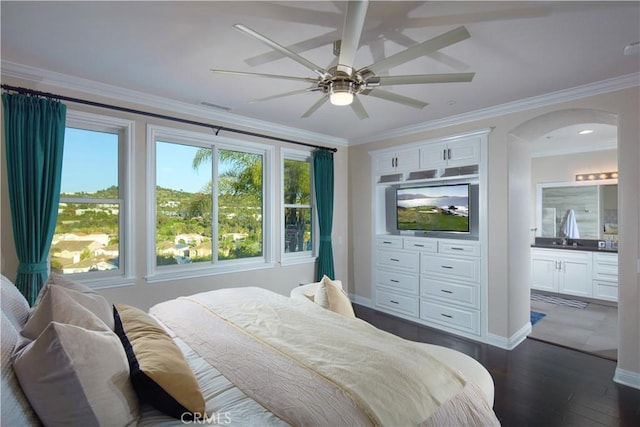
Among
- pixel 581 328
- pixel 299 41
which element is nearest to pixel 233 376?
pixel 299 41

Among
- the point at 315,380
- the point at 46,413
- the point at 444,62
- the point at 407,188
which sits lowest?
the point at 315,380

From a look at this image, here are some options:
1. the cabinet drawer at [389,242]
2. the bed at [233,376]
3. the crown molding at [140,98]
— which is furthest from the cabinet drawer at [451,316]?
the crown molding at [140,98]

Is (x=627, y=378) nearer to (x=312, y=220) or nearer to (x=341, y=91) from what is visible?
(x=341, y=91)

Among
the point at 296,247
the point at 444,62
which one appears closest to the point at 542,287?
the point at 296,247

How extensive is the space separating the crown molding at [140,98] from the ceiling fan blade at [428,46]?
2.46 metres

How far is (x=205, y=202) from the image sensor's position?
381cm

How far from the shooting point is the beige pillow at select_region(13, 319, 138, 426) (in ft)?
3.20

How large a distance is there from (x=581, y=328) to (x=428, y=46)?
437 centimetres

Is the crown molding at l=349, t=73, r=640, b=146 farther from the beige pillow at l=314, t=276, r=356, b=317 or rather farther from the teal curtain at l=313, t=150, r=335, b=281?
the beige pillow at l=314, t=276, r=356, b=317

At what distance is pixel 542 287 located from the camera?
5684mm

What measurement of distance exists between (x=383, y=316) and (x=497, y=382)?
6.05 ft

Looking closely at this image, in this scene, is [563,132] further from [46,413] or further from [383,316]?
[46,413]

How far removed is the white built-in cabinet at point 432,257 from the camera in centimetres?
374

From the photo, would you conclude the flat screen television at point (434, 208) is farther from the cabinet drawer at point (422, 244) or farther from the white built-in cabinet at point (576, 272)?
the white built-in cabinet at point (576, 272)
